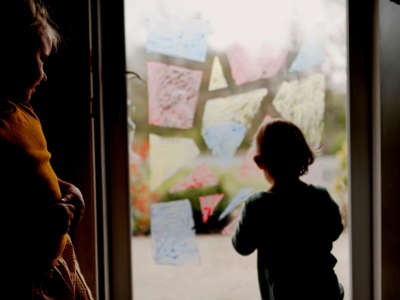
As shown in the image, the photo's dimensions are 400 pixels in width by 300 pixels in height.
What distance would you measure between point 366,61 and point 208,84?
2.15 feet

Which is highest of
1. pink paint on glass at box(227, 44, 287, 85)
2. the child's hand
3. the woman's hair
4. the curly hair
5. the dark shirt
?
the curly hair

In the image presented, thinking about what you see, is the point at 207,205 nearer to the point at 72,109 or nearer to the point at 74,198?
the point at 74,198

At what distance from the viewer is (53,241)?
103 centimetres

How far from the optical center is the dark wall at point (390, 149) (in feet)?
4.18

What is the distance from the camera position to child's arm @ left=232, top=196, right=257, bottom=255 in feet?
3.54

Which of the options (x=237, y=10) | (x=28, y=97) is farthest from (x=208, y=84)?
(x=28, y=97)

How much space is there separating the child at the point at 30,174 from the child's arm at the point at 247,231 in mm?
565

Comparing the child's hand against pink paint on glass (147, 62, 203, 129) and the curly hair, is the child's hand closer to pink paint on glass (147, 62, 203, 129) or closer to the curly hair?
pink paint on glass (147, 62, 203, 129)

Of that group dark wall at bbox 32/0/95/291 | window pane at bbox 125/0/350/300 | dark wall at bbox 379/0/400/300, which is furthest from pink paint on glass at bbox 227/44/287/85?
dark wall at bbox 32/0/95/291

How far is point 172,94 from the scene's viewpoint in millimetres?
1246

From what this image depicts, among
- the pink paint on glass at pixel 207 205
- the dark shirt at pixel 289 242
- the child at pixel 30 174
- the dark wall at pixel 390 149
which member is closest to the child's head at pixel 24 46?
the child at pixel 30 174

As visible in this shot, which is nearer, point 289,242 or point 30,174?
point 30,174

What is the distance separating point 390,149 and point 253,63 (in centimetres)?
65

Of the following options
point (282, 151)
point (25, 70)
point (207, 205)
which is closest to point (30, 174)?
point (25, 70)
